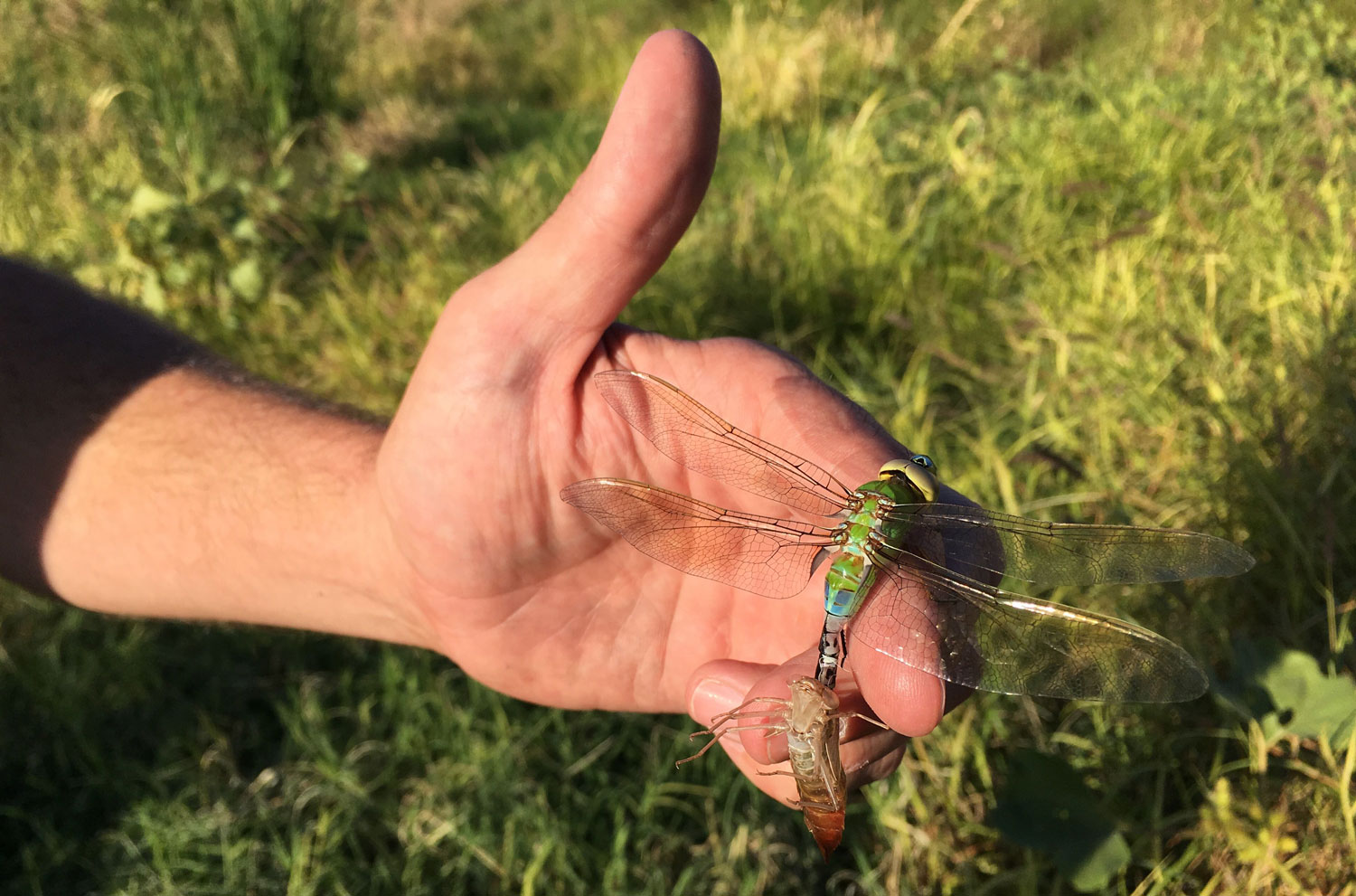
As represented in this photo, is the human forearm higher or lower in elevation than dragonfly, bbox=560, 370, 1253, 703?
lower

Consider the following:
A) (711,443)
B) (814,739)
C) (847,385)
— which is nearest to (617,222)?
(711,443)

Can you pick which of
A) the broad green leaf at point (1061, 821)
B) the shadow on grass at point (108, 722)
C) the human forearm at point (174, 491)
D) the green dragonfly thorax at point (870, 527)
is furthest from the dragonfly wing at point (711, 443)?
the shadow on grass at point (108, 722)

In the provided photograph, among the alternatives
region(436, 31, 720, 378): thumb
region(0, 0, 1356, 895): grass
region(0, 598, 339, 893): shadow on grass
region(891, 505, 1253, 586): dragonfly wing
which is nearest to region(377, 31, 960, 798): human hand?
region(436, 31, 720, 378): thumb

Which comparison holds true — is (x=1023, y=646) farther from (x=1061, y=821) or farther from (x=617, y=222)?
(x=617, y=222)

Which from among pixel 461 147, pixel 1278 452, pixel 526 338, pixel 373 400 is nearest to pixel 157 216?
pixel 373 400

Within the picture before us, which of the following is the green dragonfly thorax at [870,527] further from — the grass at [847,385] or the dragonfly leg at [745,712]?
the grass at [847,385]

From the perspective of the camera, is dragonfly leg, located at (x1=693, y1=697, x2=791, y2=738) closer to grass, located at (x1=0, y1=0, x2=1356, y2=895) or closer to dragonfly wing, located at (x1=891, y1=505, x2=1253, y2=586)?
dragonfly wing, located at (x1=891, y1=505, x2=1253, y2=586)
